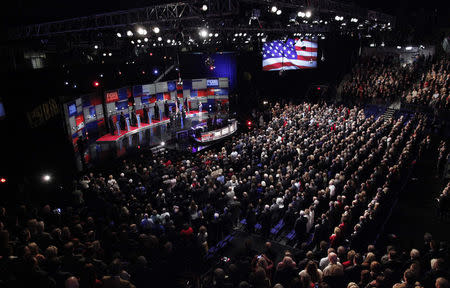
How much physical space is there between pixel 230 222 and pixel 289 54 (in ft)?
60.8

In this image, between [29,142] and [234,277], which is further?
[29,142]

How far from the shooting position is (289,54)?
79.2ft

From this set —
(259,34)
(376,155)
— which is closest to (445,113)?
(376,155)

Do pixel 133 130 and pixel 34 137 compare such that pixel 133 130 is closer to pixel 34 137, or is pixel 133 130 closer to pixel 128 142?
pixel 128 142

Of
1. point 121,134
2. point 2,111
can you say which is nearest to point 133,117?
point 121,134

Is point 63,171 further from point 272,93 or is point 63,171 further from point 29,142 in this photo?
point 272,93

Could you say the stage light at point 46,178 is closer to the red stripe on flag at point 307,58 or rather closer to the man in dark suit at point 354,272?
the man in dark suit at point 354,272

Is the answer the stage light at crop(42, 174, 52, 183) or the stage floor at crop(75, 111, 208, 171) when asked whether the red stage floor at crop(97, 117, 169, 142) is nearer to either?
the stage floor at crop(75, 111, 208, 171)

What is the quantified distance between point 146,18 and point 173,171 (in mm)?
6262

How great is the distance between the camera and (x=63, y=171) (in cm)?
1221

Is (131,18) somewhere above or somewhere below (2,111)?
above

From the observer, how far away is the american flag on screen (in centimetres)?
2398

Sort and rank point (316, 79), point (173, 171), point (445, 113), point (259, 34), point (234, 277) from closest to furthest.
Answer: point (234, 277) < point (173, 171) < point (445, 113) < point (259, 34) < point (316, 79)

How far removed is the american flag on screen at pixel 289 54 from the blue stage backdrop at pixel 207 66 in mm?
2819
